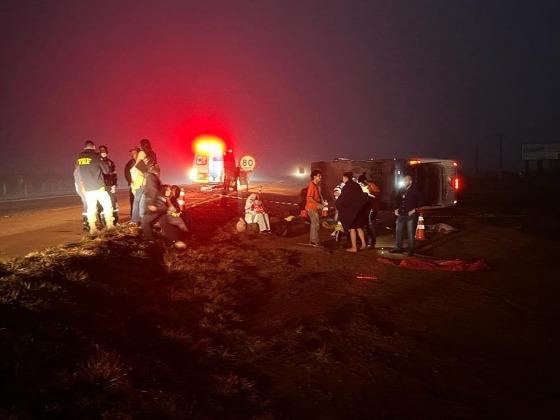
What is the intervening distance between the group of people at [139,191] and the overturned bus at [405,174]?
889 centimetres

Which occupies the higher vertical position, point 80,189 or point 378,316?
Answer: point 80,189

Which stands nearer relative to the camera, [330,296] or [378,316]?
[378,316]

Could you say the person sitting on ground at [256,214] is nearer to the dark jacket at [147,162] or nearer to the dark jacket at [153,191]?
the dark jacket at [147,162]

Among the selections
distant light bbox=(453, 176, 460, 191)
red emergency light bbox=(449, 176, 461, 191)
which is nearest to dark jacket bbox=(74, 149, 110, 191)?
red emergency light bbox=(449, 176, 461, 191)

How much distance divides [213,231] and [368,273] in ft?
17.8

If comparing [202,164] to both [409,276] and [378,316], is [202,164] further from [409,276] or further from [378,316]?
[378,316]

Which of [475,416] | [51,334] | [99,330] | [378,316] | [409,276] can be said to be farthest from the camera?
[409,276]

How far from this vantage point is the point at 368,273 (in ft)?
30.8

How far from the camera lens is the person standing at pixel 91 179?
972cm

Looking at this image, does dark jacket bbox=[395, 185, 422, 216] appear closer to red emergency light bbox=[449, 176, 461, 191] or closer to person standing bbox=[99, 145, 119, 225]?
person standing bbox=[99, 145, 119, 225]

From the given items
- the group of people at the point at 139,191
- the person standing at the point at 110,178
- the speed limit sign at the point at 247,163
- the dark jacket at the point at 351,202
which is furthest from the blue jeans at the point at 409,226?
the speed limit sign at the point at 247,163

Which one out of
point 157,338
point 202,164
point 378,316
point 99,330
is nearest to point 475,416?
point 378,316

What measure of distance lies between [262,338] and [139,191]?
5317 mm

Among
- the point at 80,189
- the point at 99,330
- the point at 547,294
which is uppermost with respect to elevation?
the point at 80,189
